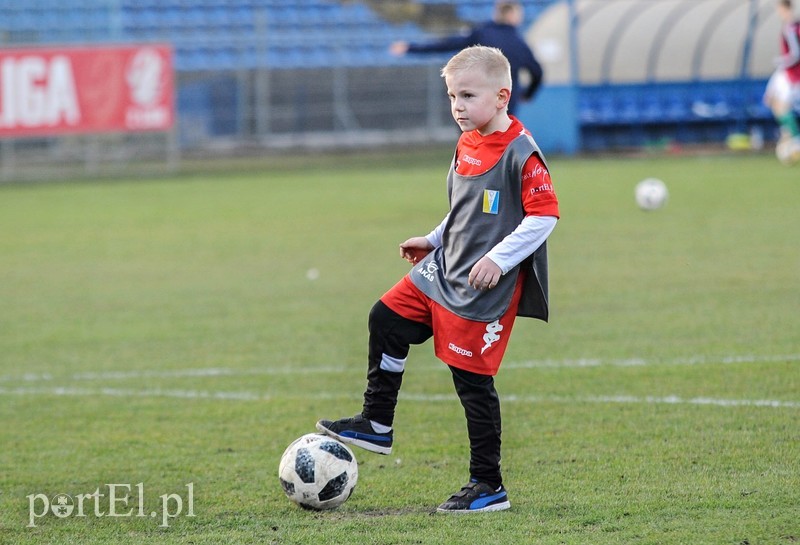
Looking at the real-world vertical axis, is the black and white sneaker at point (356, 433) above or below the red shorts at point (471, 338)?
below

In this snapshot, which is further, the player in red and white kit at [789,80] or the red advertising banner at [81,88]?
the red advertising banner at [81,88]

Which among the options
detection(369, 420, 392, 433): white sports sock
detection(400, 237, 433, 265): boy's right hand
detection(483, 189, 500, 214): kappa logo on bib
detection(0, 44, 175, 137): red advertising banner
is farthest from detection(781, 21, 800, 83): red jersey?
detection(369, 420, 392, 433): white sports sock

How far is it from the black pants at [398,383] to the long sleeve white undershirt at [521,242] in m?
0.43

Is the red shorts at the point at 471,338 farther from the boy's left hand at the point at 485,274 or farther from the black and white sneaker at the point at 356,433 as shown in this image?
the black and white sneaker at the point at 356,433

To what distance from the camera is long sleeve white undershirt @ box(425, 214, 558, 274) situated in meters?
3.80

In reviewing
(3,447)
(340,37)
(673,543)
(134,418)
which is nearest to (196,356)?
(134,418)

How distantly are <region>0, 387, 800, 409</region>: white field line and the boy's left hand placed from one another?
1957 mm

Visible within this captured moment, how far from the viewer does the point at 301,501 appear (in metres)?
4.04

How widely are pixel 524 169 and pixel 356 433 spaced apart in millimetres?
1110

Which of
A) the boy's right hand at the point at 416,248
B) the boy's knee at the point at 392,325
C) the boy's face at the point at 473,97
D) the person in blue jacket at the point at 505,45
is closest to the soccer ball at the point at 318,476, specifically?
the boy's knee at the point at 392,325

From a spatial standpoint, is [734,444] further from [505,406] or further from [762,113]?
[762,113]

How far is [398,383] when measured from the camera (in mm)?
4180

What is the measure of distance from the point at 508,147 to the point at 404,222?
953 centimetres

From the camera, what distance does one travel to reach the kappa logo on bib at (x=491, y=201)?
3932 millimetres
